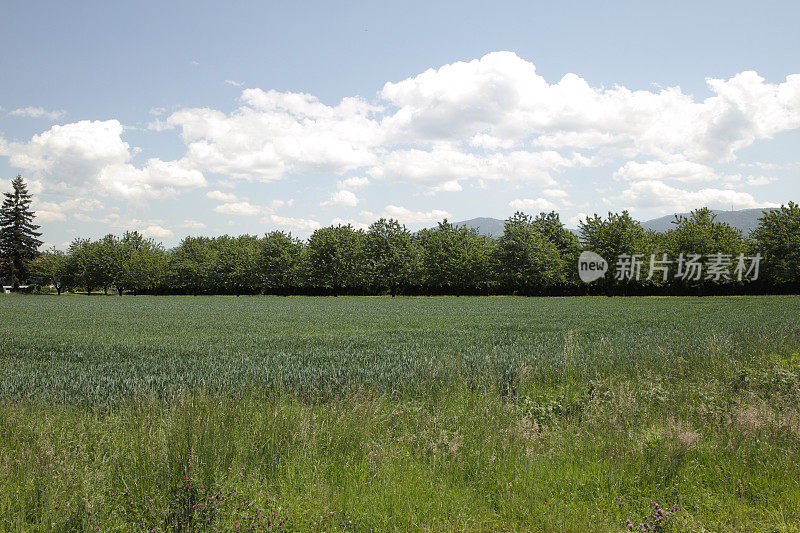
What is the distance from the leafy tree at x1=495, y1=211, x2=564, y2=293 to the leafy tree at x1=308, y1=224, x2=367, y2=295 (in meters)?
27.8

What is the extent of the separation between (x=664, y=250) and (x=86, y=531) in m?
80.4

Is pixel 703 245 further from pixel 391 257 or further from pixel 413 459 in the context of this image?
pixel 413 459

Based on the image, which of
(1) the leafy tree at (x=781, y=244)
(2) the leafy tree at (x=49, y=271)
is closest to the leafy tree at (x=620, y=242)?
(1) the leafy tree at (x=781, y=244)

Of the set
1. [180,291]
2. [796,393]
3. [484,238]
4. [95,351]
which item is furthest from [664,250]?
[180,291]

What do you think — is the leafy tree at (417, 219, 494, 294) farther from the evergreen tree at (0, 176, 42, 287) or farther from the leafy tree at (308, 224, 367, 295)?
the evergreen tree at (0, 176, 42, 287)

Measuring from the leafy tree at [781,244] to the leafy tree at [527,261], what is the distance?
93.3ft

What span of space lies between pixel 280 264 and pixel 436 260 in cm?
3331

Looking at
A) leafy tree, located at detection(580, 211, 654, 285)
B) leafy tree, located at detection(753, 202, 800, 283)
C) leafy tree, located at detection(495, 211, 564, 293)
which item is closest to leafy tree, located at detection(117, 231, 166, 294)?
leafy tree, located at detection(495, 211, 564, 293)

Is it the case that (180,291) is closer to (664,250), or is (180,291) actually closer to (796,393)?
(664,250)

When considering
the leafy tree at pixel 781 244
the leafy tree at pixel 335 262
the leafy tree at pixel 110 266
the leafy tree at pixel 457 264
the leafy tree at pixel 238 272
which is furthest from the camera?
the leafy tree at pixel 110 266

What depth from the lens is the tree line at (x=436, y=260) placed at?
6581cm

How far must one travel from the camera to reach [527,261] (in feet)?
244

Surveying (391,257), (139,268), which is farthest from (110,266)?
(391,257)

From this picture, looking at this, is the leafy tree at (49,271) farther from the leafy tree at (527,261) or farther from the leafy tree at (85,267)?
the leafy tree at (527,261)
